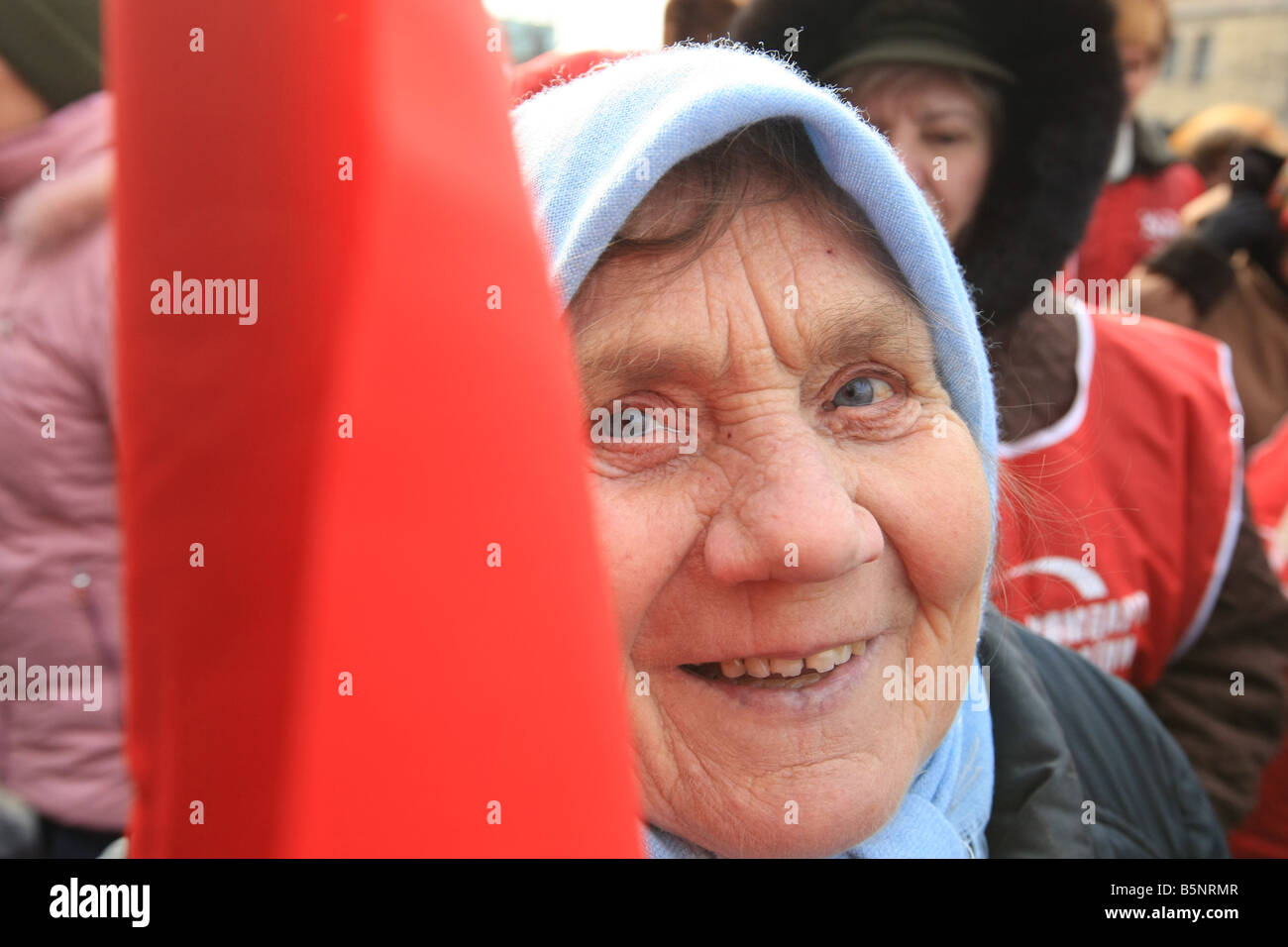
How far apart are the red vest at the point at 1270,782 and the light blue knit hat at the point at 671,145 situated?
6.20ft

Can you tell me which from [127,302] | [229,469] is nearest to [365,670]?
[229,469]

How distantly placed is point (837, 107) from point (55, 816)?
2.01 m

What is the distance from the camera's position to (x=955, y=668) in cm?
148

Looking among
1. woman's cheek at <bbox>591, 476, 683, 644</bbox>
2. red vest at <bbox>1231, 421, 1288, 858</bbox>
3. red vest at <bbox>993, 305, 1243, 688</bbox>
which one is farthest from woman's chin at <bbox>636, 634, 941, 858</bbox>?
red vest at <bbox>1231, 421, 1288, 858</bbox>

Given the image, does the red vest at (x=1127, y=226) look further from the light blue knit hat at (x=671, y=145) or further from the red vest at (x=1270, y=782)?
the light blue knit hat at (x=671, y=145)

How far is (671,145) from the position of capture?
47.9 inches

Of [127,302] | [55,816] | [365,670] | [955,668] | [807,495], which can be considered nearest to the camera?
[365,670]

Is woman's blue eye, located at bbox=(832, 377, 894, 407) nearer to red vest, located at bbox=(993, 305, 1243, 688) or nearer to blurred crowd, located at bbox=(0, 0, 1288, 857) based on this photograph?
blurred crowd, located at bbox=(0, 0, 1288, 857)

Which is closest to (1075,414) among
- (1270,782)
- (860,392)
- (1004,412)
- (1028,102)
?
(1004,412)

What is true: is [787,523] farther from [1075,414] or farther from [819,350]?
[1075,414]

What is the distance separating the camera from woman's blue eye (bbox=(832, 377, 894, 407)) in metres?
1.42

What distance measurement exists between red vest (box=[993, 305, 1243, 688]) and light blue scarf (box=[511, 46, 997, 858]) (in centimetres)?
94

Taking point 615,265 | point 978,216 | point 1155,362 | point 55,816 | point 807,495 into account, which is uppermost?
point 978,216

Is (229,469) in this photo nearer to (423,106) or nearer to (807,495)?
(423,106)
